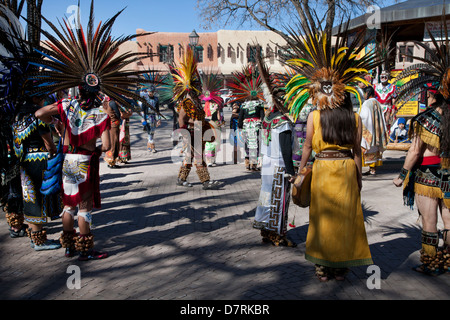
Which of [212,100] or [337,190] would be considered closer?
[337,190]

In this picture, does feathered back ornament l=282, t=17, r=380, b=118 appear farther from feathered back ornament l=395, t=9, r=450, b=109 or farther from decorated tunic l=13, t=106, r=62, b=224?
decorated tunic l=13, t=106, r=62, b=224

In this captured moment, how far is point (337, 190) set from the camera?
148 inches

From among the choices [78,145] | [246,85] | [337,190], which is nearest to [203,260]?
[337,190]

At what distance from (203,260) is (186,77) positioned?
15.1 feet

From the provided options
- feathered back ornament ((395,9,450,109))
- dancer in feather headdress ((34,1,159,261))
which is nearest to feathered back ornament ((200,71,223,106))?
dancer in feather headdress ((34,1,159,261))

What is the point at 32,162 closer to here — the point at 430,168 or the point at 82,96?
the point at 82,96

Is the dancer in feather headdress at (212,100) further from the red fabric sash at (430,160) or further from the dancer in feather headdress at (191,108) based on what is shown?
the red fabric sash at (430,160)

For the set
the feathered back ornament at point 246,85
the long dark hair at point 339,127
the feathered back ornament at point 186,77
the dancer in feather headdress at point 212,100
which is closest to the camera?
the long dark hair at point 339,127

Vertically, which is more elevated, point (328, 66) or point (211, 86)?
point (211, 86)

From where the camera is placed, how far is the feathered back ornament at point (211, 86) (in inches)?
470

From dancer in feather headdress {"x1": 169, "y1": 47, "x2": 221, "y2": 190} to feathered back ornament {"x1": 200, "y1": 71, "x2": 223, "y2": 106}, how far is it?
133 inches

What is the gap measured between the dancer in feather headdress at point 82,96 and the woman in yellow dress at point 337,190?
229cm

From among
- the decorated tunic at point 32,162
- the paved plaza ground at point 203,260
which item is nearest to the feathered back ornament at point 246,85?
the paved plaza ground at point 203,260

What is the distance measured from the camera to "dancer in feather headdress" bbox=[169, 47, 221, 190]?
26.7 ft
